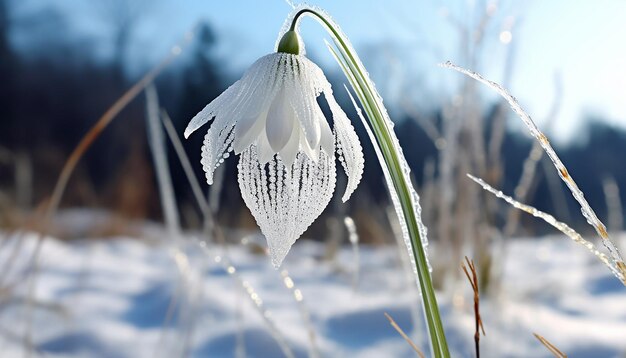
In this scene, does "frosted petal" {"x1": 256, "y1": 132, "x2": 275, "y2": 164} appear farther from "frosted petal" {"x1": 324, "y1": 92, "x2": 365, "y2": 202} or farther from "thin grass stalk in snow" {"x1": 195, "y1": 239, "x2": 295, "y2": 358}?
"thin grass stalk in snow" {"x1": 195, "y1": 239, "x2": 295, "y2": 358}

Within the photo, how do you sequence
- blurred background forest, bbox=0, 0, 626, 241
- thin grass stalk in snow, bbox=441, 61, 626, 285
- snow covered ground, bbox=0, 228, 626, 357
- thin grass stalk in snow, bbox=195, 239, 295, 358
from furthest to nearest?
1. blurred background forest, bbox=0, 0, 626, 241
2. snow covered ground, bbox=0, 228, 626, 357
3. thin grass stalk in snow, bbox=195, 239, 295, 358
4. thin grass stalk in snow, bbox=441, 61, 626, 285

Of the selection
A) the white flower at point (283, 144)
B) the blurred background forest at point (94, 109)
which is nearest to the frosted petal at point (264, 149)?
the white flower at point (283, 144)

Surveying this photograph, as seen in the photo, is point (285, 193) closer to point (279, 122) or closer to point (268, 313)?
point (279, 122)

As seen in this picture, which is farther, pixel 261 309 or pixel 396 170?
pixel 261 309

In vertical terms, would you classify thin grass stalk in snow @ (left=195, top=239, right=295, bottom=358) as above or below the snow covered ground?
above

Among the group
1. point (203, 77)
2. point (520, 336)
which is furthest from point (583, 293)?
point (203, 77)

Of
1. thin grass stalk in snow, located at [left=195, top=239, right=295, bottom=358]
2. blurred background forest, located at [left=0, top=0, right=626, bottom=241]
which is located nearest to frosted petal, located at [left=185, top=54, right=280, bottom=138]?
thin grass stalk in snow, located at [left=195, top=239, right=295, bottom=358]

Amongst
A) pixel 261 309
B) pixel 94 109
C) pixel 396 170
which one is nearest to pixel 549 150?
pixel 396 170
